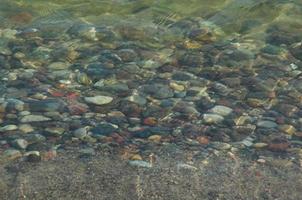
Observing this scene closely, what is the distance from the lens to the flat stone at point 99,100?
787 cm

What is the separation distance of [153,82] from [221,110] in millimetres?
1183

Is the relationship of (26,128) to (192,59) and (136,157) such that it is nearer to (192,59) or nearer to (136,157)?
(136,157)

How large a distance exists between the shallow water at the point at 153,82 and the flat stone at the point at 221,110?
14 millimetres

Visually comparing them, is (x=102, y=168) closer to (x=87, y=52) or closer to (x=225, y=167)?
(x=225, y=167)

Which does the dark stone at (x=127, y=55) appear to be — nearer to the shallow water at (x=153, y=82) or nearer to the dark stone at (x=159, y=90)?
the shallow water at (x=153, y=82)

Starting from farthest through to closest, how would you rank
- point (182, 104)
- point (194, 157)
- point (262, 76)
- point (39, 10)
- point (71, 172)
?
point (39, 10)
point (262, 76)
point (182, 104)
point (194, 157)
point (71, 172)

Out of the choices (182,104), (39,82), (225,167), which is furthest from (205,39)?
(225,167)

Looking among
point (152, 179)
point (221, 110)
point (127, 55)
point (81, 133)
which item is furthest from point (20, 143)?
point (127, 55)

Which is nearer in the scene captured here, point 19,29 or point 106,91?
point 106,91

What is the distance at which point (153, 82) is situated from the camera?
8.39 m

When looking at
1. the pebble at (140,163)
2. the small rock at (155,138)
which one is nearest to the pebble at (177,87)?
the small rock at (155,138)

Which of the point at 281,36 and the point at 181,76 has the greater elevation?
the point at 281,36

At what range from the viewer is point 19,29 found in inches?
389

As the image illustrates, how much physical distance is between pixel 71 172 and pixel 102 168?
1.13 ft
